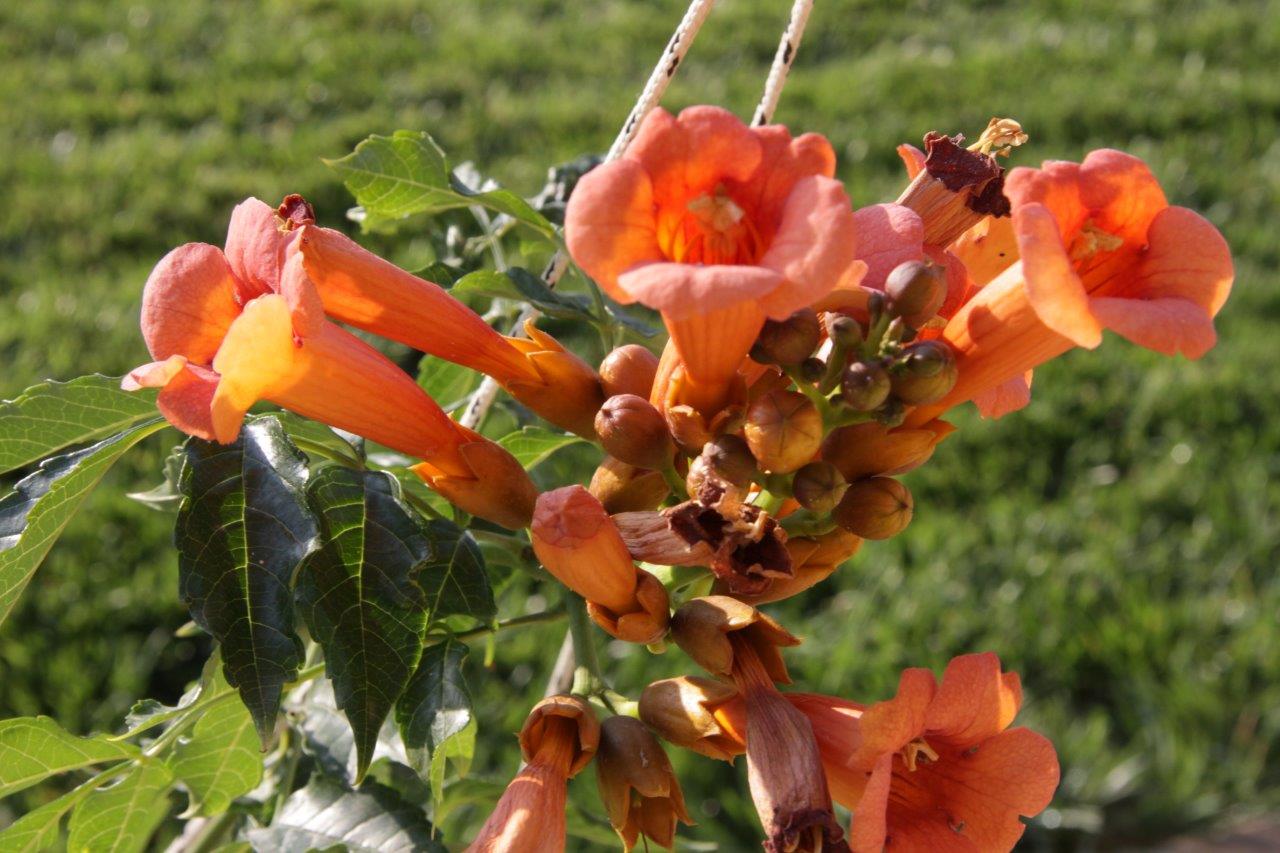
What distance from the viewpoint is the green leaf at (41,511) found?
1.65 m

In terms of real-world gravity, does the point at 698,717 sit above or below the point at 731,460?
below

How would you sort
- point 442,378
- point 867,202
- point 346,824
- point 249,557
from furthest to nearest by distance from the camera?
point 867,202, point 442,378, point 346,824, point 249,557

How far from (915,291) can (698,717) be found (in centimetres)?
61

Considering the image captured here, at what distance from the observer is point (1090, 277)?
1.74 metres

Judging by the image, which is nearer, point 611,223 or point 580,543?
point 611,223

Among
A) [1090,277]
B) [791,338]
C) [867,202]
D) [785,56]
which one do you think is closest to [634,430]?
[791,338]

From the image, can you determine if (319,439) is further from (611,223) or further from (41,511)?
(611,223)

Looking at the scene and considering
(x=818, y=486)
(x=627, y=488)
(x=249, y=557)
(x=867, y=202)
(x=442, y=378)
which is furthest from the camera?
(x=867, y=202)

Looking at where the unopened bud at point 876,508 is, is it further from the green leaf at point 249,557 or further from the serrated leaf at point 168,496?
the serrated leaf at point 168,496

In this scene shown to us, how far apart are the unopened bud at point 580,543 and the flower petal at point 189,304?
0.47m

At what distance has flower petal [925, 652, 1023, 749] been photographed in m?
1.67

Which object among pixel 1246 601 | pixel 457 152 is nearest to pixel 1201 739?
pixel 1246 601

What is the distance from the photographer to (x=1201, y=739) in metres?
4.98

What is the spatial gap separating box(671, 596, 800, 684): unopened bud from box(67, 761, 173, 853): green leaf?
2.94 feet
